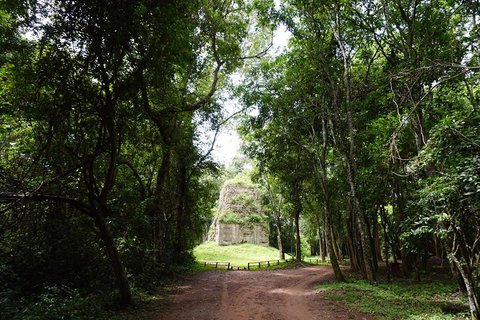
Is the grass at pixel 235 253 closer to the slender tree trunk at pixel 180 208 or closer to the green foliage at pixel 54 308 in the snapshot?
the slender tree trunk at pixel 180 208

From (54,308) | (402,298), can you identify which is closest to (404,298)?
(402,298)

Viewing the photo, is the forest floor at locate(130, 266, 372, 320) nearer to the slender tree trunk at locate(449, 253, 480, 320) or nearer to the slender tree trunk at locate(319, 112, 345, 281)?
the slender tree trunk at locate(319, 112, 345, 281)

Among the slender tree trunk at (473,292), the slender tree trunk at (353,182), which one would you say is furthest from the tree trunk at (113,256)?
the slender tree trunk at (353,182)

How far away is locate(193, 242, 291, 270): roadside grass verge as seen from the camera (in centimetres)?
3156

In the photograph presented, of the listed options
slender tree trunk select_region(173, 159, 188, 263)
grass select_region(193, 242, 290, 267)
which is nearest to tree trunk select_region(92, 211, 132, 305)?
slender tree trunk select_region(173, 159, 188, 263)

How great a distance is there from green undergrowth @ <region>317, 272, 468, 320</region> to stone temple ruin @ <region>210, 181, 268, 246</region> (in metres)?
23.8

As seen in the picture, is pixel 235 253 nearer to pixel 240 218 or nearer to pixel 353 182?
pixel 240 218

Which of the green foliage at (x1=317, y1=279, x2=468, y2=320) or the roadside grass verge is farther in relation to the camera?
the roadside grass verge

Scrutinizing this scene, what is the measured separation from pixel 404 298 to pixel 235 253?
24.8m

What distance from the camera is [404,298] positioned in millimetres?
10438

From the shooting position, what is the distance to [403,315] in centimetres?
848

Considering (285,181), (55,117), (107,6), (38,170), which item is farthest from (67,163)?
(285,181)

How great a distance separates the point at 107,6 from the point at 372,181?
38.1 feet

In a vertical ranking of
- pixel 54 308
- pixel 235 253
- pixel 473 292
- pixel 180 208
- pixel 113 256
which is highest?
pixel 180 208
